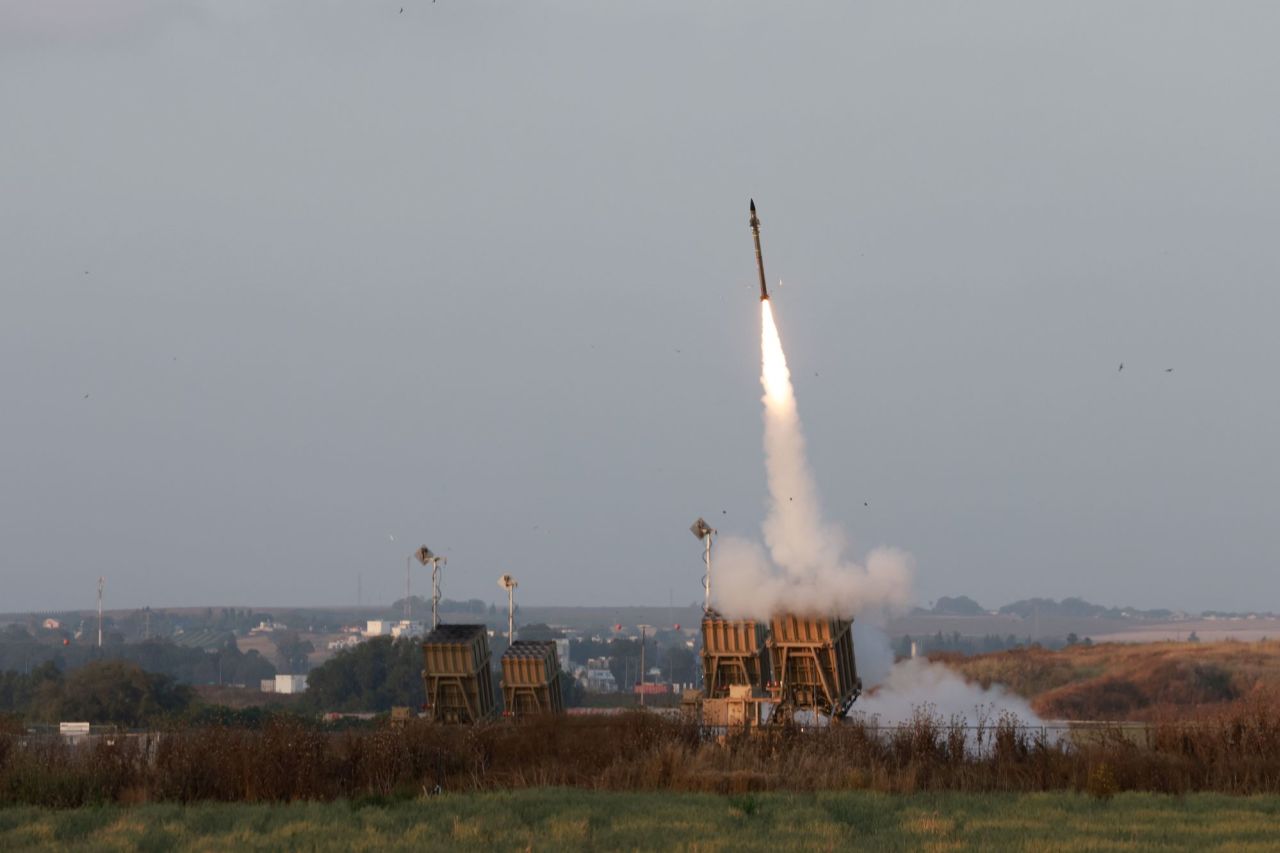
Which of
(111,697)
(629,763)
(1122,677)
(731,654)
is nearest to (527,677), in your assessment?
(731,654)

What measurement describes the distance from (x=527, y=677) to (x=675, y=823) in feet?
85.8

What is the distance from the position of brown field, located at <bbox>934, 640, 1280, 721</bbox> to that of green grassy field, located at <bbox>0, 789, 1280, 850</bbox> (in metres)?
34.6

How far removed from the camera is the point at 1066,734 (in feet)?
119

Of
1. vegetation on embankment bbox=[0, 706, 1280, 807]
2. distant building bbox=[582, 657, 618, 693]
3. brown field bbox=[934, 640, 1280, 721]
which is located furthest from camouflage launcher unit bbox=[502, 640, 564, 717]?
distant building bbox=[582, 657, 618, 693]

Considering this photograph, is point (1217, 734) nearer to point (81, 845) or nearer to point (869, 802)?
point (869, 802)

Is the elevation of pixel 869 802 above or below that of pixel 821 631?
below

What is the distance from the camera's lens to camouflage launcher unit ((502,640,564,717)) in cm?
5009

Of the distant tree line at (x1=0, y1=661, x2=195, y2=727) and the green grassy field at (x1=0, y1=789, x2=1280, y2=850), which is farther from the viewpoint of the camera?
the distant tree line at (x1=0, y1=661, x2=195, y2=727)

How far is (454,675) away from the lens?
48844mm

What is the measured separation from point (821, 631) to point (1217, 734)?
1277 cm

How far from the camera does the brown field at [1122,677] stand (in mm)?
67875

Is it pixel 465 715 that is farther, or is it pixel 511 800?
pixel 465 715

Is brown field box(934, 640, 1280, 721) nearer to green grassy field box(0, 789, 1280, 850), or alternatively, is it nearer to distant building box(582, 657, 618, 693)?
green grassy field box(0, 789, 1280, 850)

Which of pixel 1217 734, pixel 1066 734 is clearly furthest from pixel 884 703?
pixel 1217 734
